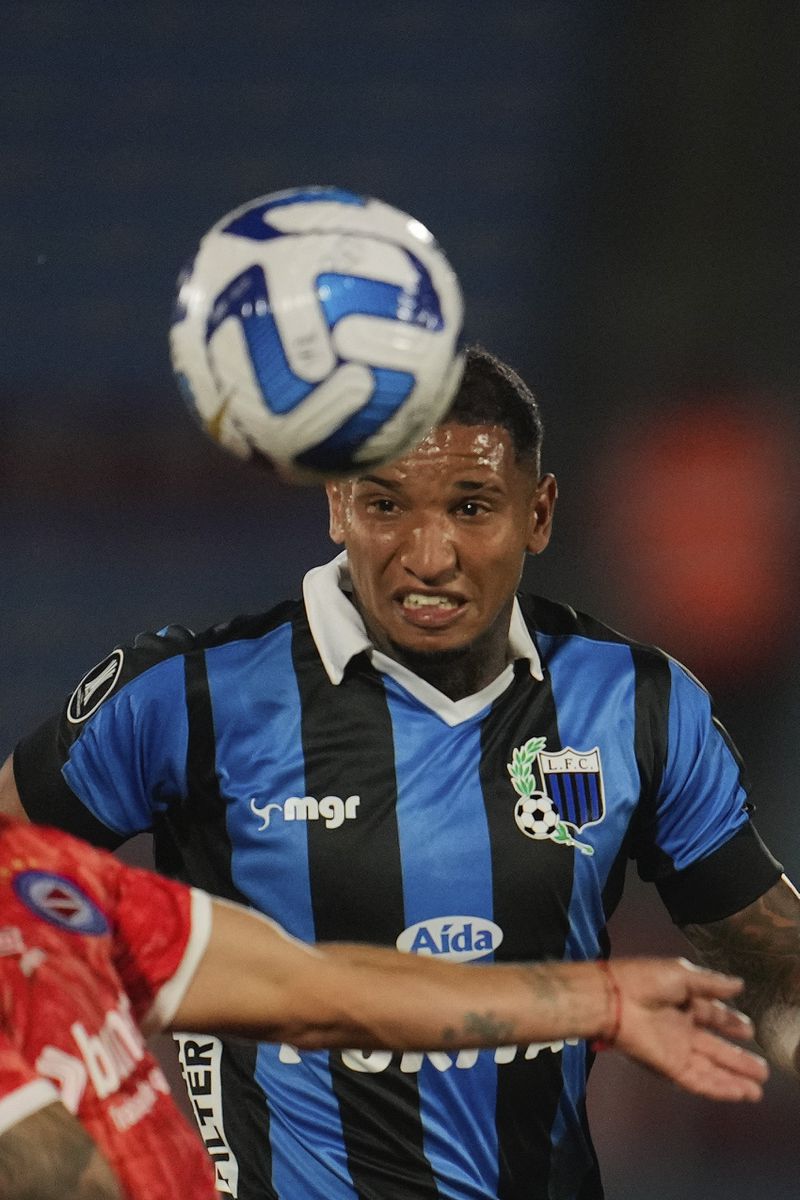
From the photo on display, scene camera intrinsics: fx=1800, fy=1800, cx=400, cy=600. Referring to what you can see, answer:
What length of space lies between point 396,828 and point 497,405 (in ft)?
2.24

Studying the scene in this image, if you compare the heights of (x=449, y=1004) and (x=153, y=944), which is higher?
(x=153, y=944)

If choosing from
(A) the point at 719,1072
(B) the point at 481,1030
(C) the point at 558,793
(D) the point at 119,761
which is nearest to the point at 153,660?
(D) the point at 119,761

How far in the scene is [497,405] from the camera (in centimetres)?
284

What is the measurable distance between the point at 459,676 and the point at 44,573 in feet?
9.74

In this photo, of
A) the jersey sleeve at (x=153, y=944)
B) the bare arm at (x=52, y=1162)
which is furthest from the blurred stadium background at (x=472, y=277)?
the bare arm at (x=52, y=1162)

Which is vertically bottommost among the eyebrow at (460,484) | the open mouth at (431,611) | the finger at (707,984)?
the finger at (707,984)

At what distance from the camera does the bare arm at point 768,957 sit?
9.11 feet

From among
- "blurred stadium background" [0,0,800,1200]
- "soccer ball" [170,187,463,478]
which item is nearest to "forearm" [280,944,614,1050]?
"soccer ball" [170,187,463,478]

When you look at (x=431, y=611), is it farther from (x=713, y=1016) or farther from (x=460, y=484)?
(x=713, y=1016)

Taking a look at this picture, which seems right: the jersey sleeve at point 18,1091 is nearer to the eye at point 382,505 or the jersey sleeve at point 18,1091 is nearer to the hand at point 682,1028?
the hand at point 682,1028

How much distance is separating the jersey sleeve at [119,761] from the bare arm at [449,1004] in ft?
2.62

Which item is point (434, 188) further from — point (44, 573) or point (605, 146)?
point (44, 573)

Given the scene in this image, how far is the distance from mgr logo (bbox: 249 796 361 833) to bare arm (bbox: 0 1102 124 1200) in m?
1.14

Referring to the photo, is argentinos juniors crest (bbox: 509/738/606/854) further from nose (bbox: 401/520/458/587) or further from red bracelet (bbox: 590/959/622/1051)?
red bracelet (bbox: 590/959/622/1051)
